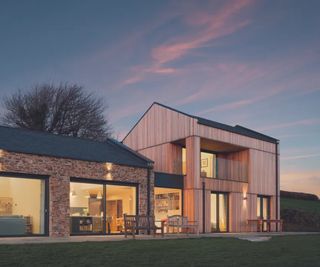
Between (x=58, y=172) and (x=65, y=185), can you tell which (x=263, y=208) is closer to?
(x=65, y=185)

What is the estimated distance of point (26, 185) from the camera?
16844 mm

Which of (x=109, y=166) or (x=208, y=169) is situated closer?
(x=109, y=166)

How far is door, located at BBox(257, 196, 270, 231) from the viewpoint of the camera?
2627 centimetres

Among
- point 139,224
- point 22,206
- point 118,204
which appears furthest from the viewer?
point 118,204

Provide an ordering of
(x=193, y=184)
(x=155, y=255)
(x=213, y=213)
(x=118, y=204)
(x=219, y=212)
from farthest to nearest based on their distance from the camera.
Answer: (x=219, y=212), (x=213, y=213), (x=193, y=184), (x=118, y=204), (x=155, y=255)

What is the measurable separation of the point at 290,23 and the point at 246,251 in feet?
32.4

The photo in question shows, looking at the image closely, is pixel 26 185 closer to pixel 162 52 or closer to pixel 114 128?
pixel 162 52

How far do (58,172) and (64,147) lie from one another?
1.59 m

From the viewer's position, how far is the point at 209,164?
2586 centimetres

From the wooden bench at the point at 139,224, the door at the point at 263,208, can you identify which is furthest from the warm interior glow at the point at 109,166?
the door at the point at 263,208

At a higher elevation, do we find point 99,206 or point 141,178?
point 141,178

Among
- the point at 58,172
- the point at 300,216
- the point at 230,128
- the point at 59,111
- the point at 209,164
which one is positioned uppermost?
the point at 59,111

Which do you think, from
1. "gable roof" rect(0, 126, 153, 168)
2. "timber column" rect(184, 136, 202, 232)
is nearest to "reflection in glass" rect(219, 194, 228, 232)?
"timber column" rect(184, 136, 202, 232)

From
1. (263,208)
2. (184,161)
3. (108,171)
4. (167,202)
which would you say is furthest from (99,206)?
(263,208)
